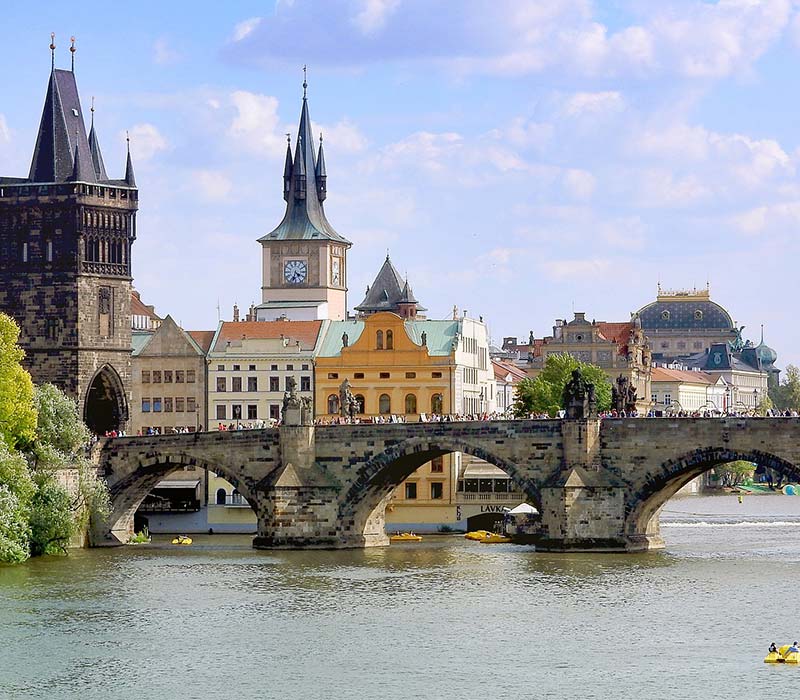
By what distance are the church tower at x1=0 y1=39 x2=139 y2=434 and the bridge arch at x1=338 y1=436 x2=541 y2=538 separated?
2481 centimetres

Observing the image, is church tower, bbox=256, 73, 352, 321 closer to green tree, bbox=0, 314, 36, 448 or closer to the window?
the window

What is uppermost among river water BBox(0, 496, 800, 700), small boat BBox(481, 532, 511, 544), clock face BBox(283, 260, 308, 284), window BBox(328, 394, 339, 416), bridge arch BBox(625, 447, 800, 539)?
clock face BBox(283, 260, 308, 284)

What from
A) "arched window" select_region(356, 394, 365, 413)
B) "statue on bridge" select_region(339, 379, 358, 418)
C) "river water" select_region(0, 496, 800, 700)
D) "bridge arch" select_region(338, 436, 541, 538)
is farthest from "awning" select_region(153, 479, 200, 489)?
"bridge arch" select_region(338, 436, 541, 538)

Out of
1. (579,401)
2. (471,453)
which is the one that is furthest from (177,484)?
(579,401)

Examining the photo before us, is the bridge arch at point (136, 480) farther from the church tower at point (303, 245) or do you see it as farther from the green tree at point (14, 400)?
the church tower at point (303, 245)

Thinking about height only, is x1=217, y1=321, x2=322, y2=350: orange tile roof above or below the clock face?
below

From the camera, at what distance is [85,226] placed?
474 ft

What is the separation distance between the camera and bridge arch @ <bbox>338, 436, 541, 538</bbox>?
4852 inches

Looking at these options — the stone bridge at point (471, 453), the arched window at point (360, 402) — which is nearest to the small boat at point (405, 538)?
the stone bridge at point (471, 453)

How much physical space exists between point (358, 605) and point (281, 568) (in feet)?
51.2

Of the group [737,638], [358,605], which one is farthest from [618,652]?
[358,605]

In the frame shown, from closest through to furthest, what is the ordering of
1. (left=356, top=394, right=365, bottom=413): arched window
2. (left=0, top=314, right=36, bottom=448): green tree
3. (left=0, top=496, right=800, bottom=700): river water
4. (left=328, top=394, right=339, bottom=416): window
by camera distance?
(left=0, top=496, right=800, bottom=700): river water, (left=0, top=314, right=36, bottom=448): green tree, (left=356, top=394, right=365, bottom=413): arched window, (left=328, top=394, right=339, bottom=416): window

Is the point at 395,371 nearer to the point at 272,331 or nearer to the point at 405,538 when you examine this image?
the point at 272,331

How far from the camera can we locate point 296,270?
18038 centimetres
